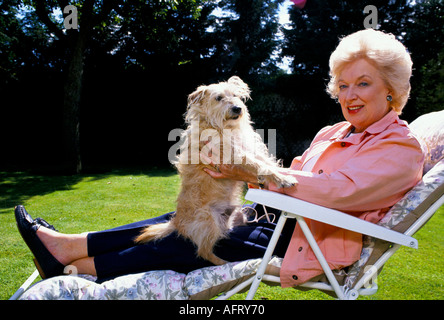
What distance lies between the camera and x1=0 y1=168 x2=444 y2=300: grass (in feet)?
9.14

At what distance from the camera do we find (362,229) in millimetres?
1493

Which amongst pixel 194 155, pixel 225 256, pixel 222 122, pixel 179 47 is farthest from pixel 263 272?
pixel 179 47

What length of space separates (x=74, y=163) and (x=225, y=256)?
737cm

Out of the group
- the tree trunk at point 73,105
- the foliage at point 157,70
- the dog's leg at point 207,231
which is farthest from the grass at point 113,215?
the foliage at point 157,70

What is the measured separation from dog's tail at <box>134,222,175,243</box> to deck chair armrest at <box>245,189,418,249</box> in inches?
32.8

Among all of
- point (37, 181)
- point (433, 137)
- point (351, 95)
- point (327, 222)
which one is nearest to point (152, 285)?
point (327, 222)

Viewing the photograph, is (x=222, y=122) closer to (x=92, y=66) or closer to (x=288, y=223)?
(x=288, y=223)

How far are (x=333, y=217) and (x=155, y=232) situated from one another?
112cm

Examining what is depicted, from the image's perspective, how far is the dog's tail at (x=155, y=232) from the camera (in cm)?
199

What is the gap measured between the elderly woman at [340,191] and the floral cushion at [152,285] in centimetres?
14

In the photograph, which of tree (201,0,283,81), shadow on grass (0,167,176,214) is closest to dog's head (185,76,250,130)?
shadow on grass (0,167,176,214)

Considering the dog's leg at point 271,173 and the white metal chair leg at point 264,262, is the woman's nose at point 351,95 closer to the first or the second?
the dog's leg at point 271,173

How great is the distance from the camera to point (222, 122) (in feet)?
9.01

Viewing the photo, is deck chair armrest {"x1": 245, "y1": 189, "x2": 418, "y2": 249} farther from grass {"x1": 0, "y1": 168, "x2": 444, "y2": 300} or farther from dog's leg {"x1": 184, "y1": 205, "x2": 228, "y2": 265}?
grass {"x1": 0, "y1": 168, "x2": 444, "y2": 300}
